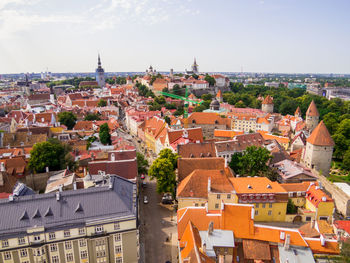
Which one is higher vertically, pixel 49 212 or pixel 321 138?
pixel 321 138

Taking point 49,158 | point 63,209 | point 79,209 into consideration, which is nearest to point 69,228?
point 79,209

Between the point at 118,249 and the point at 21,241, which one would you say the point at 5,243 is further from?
the point at 118,249

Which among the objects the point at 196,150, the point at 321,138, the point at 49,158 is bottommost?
the point at 196,150

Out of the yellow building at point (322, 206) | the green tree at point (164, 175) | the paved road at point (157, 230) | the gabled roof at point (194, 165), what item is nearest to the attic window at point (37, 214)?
the paved road at point (157, 230)

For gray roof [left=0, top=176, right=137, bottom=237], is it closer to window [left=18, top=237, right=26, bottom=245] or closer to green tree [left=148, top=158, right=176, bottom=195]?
window [left=18, top=237, right=26, bottom=245]

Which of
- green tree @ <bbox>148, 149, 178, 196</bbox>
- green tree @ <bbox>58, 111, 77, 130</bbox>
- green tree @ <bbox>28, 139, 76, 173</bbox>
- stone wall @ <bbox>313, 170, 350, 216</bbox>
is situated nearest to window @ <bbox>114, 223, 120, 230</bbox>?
green tree @ <bbox>148, 149, 178, 196</bbox>

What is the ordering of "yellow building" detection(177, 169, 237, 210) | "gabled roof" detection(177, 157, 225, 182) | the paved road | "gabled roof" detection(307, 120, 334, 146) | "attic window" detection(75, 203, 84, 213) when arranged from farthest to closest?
"gabled roof" detection(307, 120, 334, 146), "gabled roof" detection(177, 157, 225, 182), "yellow building" detection(177, 169, 237, 210), the paved road, "attic window" detection(75, 203, 84, 213)

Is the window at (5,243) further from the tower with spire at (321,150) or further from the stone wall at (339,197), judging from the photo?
the tower with spire at (321,150)
